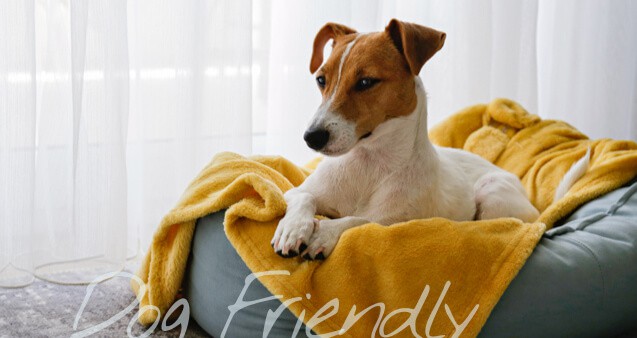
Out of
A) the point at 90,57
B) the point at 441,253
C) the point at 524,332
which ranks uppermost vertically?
the point at 90,57

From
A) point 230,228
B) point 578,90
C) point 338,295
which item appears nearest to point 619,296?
point 338,295

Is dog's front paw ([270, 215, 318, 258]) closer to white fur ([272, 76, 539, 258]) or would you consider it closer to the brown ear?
white fur ([272, 76, 539, 258])

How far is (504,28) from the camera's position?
132 inches

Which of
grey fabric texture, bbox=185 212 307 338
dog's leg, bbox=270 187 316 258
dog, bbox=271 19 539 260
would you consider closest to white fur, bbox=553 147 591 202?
dog, bbox=271 19 539 260

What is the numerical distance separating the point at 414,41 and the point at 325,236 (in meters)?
0.54

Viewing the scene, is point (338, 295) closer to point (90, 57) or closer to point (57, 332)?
point (57, 332)

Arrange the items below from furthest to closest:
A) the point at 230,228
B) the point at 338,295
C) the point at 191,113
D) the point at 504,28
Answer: the point at 504,28 → the point at 191,113 → the point at 230,228 → the point at 338,295

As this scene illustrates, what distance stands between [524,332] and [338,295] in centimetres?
44

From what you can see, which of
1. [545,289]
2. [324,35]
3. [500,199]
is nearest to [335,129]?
Answer: [324,35]

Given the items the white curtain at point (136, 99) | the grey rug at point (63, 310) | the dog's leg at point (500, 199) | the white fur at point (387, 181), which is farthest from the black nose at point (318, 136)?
the white curtain at point (136, 99)

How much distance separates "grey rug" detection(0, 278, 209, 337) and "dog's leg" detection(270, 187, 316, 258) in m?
0.41

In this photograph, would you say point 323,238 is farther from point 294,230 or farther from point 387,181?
point 387,181

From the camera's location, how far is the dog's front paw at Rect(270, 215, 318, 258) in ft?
5.58

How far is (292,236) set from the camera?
5.61ft
